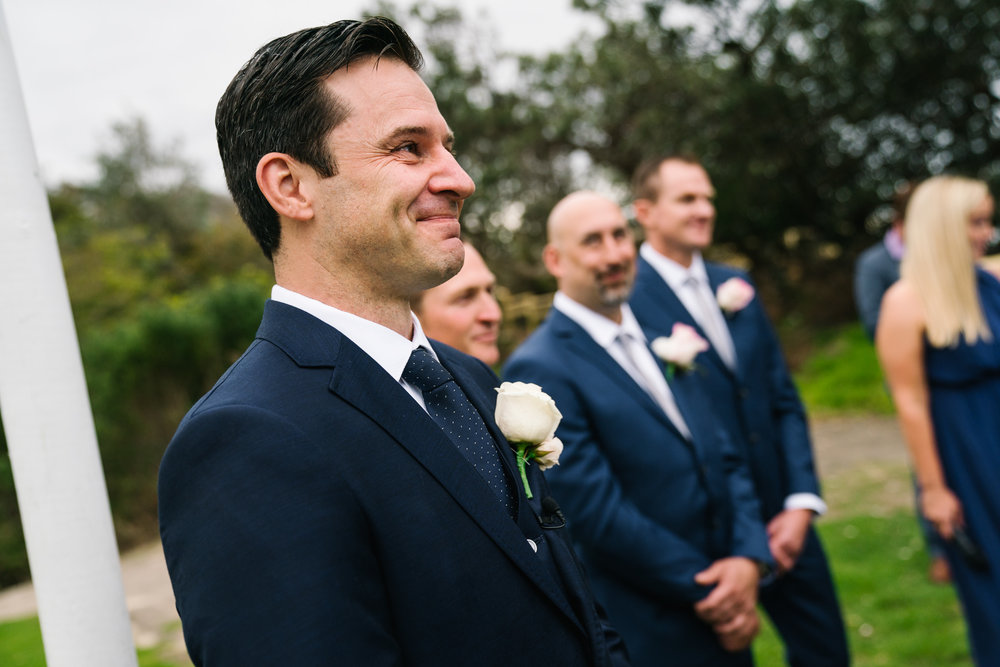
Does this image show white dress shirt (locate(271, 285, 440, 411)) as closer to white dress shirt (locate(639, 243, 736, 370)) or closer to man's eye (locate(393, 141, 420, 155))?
man's eye (locate(393, 141, 420, 155))

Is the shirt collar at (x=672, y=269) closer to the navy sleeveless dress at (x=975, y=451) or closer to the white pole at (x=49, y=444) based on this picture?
the navy sleeveless dress at (x=975, y=451)

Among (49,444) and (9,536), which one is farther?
(9,536)

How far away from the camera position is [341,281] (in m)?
1.58

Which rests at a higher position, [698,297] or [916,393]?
[698,297]

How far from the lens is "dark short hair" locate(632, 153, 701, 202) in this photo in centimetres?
432

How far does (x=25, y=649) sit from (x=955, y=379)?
730 centimetres

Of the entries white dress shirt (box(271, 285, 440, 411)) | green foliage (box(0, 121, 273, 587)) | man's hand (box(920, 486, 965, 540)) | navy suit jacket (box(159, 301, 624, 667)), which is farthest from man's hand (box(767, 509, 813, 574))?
green foliage (box(0, 121, 273, 587))

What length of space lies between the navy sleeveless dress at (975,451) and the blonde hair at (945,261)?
0.10m

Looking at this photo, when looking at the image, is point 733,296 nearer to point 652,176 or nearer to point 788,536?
point 652,176

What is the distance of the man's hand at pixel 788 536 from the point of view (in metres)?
3.54

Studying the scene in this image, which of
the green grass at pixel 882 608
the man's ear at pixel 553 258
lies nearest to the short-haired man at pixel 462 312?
the man's ear at pixel 553 258

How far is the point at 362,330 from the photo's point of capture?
5.16 feet

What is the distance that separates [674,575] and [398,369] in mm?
1854

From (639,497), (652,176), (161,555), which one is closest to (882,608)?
(639,497)
